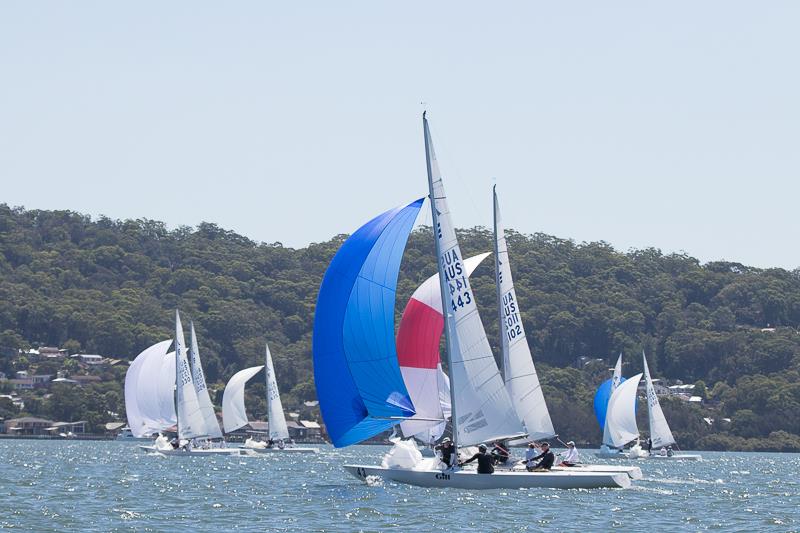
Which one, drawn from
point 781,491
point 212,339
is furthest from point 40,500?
point 212,339

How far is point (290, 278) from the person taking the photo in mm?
147000

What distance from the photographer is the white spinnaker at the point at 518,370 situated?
35.9m

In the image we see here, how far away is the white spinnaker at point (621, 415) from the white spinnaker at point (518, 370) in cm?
A: 3506

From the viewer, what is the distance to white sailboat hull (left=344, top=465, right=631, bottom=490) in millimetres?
30984

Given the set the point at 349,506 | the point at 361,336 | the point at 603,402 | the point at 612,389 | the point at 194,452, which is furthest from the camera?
the point at 603,402

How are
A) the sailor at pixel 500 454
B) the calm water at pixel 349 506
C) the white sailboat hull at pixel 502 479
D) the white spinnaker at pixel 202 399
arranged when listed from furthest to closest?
the white spinnaker at pixel 202 399 → the sailor at pixel 500 454 → the white sailboat hull at pixel 502 479 → the calm water at pixel 349 506

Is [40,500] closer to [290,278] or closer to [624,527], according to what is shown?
[624,527]

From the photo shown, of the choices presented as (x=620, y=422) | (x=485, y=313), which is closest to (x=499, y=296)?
(x=620, y=422)

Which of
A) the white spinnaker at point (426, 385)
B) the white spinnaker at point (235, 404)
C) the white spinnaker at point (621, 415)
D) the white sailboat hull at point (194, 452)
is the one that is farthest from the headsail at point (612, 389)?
the white spinnaker at point (426, 385)

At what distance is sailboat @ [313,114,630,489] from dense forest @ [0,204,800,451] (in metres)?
70.7

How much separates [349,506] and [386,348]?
3835mm

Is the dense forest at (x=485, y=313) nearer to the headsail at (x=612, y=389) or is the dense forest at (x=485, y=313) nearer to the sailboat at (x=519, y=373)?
the headsail at (x=612, y=389)

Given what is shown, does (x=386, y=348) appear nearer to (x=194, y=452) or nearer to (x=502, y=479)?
(x=502, y=479)

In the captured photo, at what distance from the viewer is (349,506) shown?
28.8 metres
